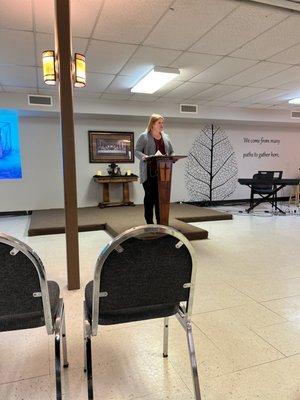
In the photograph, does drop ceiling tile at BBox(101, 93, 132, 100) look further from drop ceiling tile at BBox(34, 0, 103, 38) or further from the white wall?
drop ceiling tile at BBox(34, 0, 103, 38)

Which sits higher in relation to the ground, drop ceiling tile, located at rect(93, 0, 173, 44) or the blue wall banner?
drop ceiling tile, located at rect(93, 0, 173, 44)

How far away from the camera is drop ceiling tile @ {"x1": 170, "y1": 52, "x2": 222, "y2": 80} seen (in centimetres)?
384

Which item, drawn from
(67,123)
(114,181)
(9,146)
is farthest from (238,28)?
(9,146)

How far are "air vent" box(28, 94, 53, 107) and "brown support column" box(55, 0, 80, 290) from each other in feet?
12.3

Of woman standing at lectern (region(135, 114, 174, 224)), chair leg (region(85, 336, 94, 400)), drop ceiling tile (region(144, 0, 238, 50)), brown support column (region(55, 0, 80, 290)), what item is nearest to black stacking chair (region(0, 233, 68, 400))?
chair leg (region(85, 336, 94, 400))

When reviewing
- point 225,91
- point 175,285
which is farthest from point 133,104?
point 175,285

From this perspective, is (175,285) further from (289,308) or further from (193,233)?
(193,233)

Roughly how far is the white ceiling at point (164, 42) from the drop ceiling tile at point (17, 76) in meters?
0.01

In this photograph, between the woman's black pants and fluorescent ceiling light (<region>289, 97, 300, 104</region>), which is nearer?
the woman's black pants

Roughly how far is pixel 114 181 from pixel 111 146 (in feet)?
3.13

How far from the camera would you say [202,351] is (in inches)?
64.8

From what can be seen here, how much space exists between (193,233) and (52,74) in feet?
8.86

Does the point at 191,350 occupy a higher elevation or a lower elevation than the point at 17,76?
A: lower

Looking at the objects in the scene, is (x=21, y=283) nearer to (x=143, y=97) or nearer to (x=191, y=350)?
(x=191, y=350)
